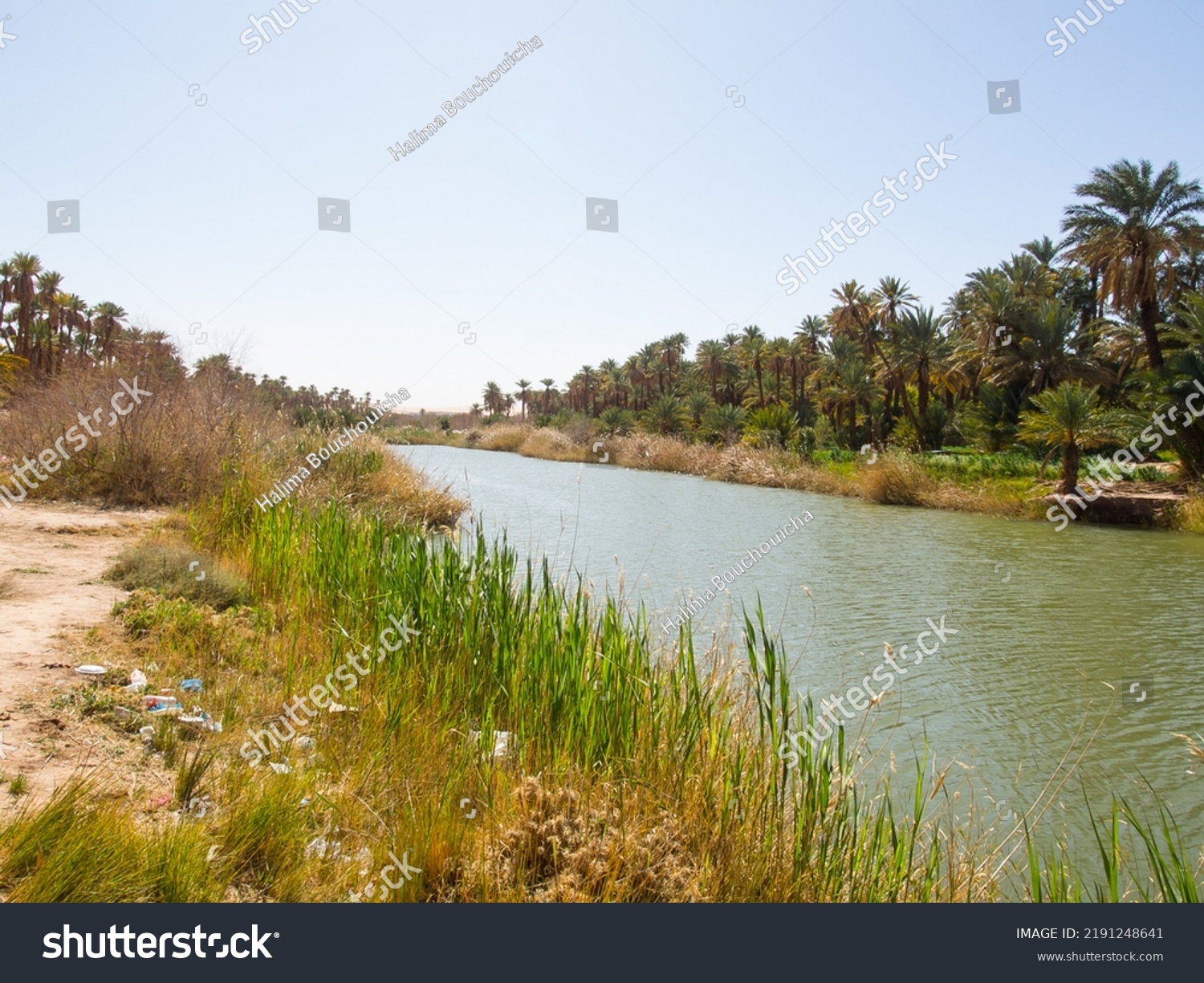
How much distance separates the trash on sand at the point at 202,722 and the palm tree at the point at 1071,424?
26730 millimetres

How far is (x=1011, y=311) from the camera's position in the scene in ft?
129

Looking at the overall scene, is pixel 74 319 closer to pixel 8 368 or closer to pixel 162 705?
pixel 8 368

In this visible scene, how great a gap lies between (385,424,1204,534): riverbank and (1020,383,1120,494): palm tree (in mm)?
1457

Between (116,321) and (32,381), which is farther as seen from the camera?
(116,321)

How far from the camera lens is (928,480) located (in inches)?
1242

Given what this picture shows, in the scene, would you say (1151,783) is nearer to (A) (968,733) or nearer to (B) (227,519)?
(A) (968,733)

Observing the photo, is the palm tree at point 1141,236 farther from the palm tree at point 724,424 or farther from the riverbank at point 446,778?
the riverbank at point 446,778

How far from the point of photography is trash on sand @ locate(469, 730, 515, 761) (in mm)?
4270

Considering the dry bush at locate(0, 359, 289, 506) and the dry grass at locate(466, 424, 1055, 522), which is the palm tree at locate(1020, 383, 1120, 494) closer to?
the dry grass at locate(466, 424, 1055, 522)

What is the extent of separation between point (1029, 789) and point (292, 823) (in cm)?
570

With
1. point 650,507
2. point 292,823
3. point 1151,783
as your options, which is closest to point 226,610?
point 292,823

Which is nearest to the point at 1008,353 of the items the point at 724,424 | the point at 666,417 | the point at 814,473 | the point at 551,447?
the point at 814,473

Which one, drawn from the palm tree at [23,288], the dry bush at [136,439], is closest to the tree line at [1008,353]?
the dry bush at [136,439]

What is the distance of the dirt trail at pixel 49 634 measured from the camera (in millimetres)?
3918
